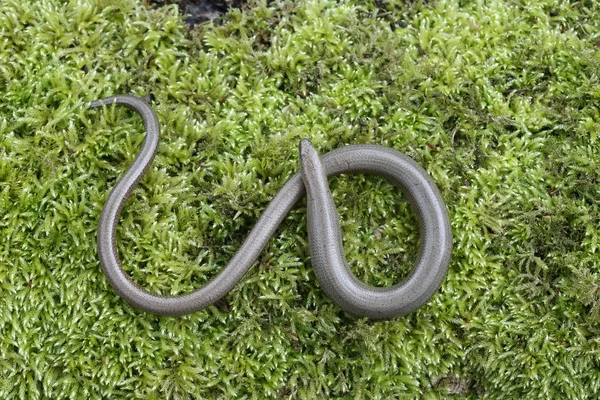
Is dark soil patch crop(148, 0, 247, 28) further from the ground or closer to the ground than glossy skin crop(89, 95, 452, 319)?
further from the ground

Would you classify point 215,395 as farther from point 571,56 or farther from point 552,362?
point 571,56

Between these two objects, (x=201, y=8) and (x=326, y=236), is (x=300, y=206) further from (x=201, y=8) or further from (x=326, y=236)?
(x=201, y=8)

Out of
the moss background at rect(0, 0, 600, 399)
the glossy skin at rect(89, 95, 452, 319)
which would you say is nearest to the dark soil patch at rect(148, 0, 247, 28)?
the moss background at rect(0, 0, 600, 399)

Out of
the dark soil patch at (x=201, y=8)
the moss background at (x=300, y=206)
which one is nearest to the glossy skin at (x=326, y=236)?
the moss background at (x=300, y=206)

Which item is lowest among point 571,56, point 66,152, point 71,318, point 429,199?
point 71,318

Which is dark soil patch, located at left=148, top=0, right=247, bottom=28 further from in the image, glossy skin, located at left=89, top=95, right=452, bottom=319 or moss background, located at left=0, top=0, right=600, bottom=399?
glossy skin, located at left=89, top=95, right=452, bottom=319

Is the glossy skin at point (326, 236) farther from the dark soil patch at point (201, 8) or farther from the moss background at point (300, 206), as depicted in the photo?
the dark soil patch at point (201, 8)

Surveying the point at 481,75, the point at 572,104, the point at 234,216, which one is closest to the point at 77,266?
the point at 234,216

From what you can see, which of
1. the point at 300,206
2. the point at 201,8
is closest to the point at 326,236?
the point at 300,206
